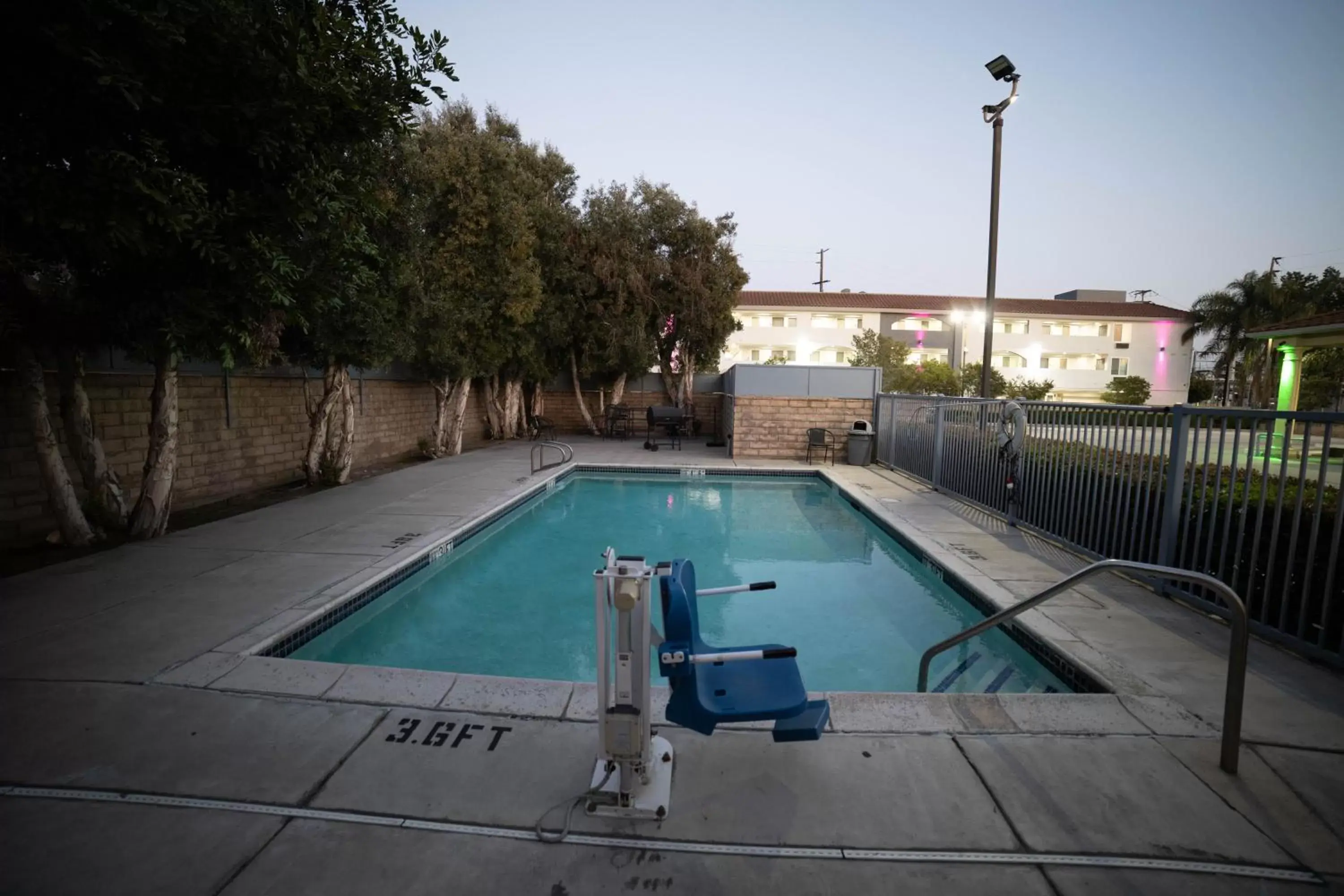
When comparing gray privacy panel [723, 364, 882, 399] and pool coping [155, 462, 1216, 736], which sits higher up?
gray privacy panel [723, 364, 882, 399]

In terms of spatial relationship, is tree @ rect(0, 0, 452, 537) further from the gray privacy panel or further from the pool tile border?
the gray privacy panel

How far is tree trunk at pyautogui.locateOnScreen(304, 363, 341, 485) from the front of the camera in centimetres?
959

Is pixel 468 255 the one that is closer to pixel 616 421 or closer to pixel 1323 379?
pixel 616 421

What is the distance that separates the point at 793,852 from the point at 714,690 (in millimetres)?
625

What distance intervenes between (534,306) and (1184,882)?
43.0ft

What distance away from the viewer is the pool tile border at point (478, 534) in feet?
12.8

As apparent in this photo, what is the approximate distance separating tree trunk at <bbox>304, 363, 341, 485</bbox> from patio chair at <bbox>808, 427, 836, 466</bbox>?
9.01 metres

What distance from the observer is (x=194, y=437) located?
7938mm

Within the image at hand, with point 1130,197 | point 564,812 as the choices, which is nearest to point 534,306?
point 564,812

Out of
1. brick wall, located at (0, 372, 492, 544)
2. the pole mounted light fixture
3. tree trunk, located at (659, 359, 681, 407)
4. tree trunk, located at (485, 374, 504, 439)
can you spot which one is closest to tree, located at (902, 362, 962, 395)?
tree trunk, located at (659, 359, 681, 407)

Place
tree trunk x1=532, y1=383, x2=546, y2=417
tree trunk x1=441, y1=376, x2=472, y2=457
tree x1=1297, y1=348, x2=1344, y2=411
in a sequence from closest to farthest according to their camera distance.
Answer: tree trunk x1=441, y1=376, x2=472, y2=457 < tree trunk x1=532, y1=383, x2=546, y2=417 < tree x1=1297, y1=348, x2=1344, y2=411

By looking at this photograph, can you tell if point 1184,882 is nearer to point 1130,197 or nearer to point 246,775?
point 246,775

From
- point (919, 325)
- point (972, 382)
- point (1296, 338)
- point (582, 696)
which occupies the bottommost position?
point (582, 696)

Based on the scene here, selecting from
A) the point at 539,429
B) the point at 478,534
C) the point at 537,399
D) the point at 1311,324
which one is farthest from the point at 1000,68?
the point at 537,399
